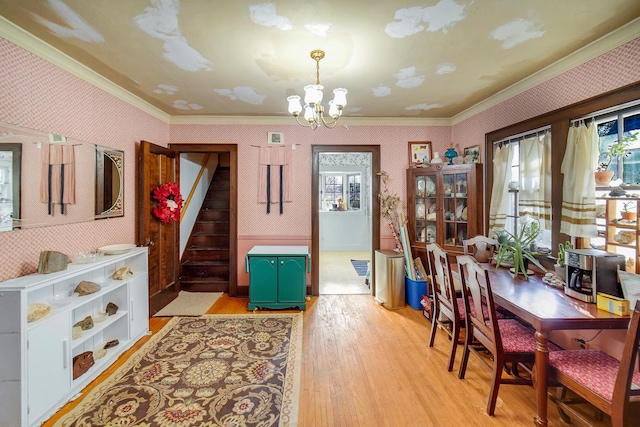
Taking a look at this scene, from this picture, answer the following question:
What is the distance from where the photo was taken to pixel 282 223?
4.36 meters

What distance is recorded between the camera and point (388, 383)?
7.53ft

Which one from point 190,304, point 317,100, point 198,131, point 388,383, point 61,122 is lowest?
point 388,383

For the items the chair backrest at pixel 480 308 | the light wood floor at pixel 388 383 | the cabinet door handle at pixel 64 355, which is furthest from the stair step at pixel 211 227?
the chair backrest at pixel 480 308

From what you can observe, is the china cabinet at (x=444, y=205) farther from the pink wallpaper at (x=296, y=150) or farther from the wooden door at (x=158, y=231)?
the wooden door at (x=158, y=231)

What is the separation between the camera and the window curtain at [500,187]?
130 inches

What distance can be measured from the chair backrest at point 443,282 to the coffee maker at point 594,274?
0.79 metres

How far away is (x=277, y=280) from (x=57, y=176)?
2.42 meters

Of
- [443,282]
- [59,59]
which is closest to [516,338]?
[443,282]

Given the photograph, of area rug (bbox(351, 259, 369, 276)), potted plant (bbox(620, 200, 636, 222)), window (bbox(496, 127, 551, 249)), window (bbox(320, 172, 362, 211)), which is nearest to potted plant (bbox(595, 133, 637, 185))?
potted plant (bbox(620, 200, 636, 222))

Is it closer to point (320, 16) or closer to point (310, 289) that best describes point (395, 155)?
point (310, 289)

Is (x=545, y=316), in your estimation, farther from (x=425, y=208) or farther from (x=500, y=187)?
(x=425, y=208)

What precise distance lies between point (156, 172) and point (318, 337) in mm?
→ 2865

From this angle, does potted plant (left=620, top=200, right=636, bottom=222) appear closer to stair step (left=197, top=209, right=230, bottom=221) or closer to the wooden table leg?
the wooden table leg

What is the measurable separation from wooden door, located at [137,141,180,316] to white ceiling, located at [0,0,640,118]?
83 cm
